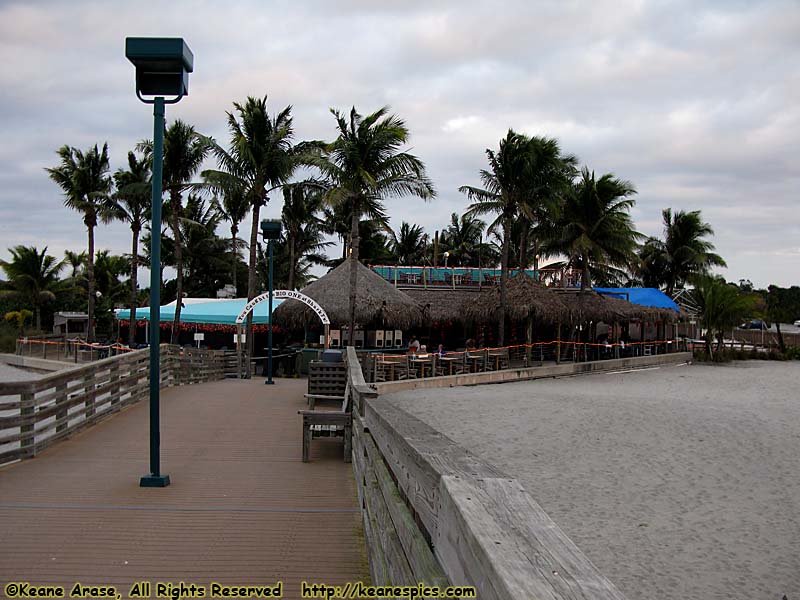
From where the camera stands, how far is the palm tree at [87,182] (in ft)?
118

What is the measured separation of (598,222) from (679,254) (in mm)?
20724

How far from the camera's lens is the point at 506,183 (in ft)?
97.3

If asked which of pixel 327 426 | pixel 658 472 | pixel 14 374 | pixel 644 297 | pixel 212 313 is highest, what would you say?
pixel 644 297

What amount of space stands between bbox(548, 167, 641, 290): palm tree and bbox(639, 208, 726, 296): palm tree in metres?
17.2

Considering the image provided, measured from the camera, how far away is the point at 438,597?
2020 mm

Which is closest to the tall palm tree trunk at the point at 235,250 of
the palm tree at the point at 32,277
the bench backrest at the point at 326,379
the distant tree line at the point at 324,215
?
the distant tree line at the point at 324,215

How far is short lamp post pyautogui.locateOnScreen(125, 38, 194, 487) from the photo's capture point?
6.70 metres

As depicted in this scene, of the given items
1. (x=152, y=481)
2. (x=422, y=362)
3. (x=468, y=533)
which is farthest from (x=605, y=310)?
(x=468, y=533)

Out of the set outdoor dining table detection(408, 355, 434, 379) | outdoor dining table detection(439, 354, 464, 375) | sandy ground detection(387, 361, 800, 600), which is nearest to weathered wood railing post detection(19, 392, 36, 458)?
sandy ground detection(387, 361, 800, 600)

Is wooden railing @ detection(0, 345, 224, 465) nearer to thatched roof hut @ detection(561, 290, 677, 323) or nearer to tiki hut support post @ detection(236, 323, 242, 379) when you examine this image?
tiki hut support post @ detection(236, 323, 242, 379)

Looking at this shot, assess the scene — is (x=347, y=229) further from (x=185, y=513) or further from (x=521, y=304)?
(x=185, y=513)

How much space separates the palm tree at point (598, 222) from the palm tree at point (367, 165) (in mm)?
12188

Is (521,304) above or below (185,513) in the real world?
above

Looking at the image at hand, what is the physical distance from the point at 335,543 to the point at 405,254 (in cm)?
5823
